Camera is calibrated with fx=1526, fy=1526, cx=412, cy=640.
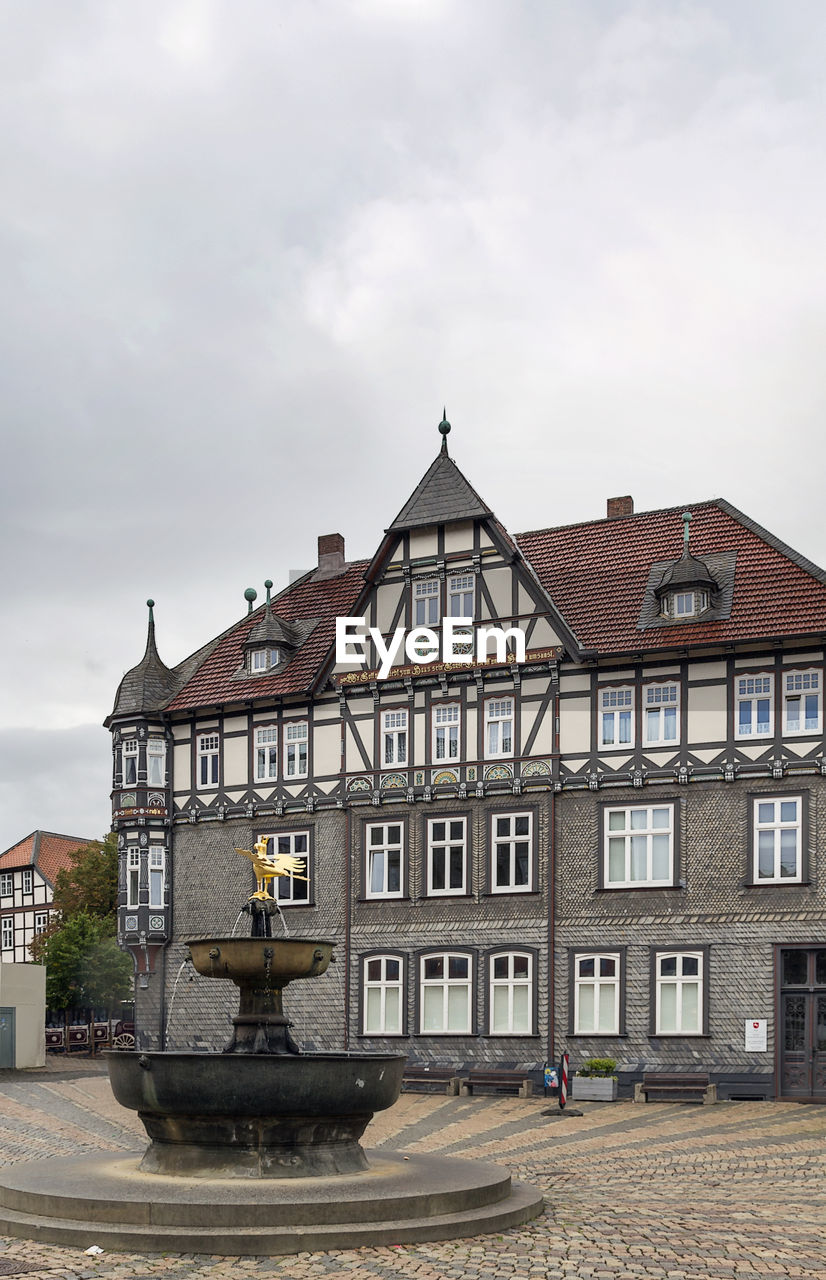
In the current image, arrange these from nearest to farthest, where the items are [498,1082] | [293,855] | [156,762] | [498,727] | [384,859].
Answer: [498,1082], [498,727], [384,859], [293,855], [156,762]

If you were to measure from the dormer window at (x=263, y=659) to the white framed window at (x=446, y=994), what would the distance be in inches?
355

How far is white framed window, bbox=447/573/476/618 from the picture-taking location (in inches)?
1442

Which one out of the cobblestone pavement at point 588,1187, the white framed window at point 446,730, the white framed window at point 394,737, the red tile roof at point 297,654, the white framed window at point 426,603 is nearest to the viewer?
the cobblestone pavement at point 588,1187

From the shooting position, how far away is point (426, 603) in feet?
122

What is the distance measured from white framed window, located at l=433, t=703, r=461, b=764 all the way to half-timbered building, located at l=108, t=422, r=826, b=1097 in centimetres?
7

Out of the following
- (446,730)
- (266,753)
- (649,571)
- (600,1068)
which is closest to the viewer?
(600,1068)

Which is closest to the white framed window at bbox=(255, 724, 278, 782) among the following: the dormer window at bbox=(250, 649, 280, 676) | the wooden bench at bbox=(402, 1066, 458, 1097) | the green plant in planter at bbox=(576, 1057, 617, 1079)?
the dormer window at bbox=(250, 649, 280, 676)

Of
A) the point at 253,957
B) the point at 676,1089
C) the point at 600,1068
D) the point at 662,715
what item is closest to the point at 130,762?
the point at 662,715

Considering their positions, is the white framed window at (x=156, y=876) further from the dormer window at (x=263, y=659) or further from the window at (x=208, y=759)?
the dormer window at (x=263, y=659)

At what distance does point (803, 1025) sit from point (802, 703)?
660 cm

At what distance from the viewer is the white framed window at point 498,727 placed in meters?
35.4

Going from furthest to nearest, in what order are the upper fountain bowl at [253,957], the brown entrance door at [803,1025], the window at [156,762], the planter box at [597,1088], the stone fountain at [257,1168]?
the window at [156,762] → the planter box at [597,1088] → the brown entrance door at [803,1025] → the upper fountain bowl at [253,957] → the stone fountain at [257,1168]

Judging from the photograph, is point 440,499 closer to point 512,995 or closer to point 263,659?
point 263,659

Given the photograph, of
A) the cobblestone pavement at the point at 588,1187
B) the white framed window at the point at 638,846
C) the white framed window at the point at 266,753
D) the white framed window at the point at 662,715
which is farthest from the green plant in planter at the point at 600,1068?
the white framed window at the point at 266,753
